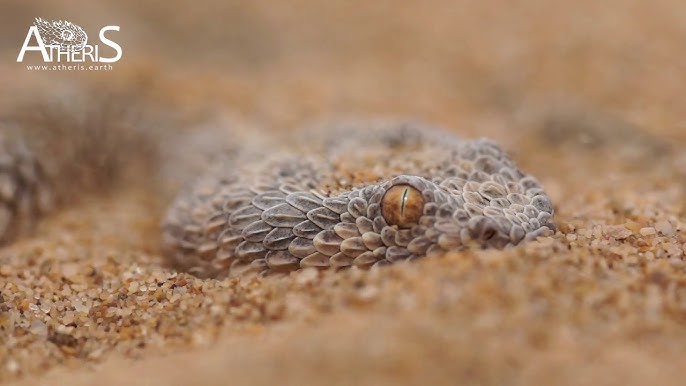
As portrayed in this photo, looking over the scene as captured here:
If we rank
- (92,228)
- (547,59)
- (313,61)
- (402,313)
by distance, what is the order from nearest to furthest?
(402,313), (92,228), (547,59), (313,61)

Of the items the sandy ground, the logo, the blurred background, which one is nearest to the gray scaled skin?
the sandy ground

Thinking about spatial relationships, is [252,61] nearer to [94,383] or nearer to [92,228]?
[92,228]

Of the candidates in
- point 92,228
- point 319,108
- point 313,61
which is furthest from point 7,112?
point 313,61

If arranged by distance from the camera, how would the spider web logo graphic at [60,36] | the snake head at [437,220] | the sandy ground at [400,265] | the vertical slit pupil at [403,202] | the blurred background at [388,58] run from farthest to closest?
the blurred background at [388,58] < the spider web logo graphic at [60,36] < the vertical slit pupil at [403,202] < the snake head at [437,220] < the sandy ground at [400,265]


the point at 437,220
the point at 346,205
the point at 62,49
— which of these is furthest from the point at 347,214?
the point at 62,49

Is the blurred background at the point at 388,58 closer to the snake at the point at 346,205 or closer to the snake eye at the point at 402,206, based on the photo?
the snake at the point at 346,205

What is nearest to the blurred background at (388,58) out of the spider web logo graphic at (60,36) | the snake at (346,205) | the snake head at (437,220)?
the spider web logo graphic at (60,36)
